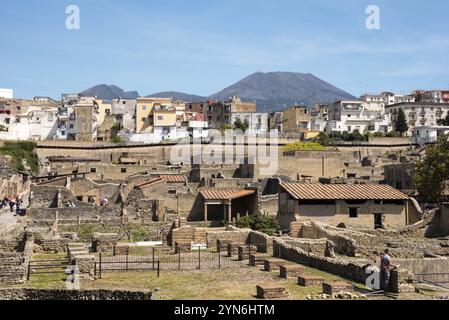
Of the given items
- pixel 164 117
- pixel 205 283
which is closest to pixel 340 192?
pixel 205 283

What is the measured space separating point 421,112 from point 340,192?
84208mm

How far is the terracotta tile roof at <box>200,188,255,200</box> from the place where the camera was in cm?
4484

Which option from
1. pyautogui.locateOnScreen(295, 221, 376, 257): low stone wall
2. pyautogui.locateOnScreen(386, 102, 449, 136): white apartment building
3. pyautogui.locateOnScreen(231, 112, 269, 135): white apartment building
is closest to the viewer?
pyautogui.locateOnScreen(295, 221, 376, 257): low stone wall

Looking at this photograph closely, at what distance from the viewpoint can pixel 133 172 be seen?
62.4m

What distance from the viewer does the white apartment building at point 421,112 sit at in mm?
116562

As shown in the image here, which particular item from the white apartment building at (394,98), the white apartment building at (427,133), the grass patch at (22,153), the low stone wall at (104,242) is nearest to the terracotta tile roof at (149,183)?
the low stone wall at (104,242)

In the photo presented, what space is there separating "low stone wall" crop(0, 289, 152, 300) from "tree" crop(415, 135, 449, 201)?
34.4 meters

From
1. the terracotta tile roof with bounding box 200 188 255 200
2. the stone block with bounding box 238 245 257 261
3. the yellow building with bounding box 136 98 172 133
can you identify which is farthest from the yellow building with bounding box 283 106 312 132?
the stone block with bounding box 238 245 257 261

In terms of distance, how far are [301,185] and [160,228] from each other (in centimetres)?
879

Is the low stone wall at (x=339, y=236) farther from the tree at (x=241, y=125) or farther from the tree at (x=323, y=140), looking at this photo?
the tree at (x=241, y=125)

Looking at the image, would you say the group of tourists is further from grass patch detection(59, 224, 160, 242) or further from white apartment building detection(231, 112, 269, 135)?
white apartment building detection(231, 112, 269, 135)

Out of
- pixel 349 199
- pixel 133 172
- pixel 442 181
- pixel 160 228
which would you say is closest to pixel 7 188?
pixel 133 172

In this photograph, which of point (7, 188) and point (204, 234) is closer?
point (204, 234)
